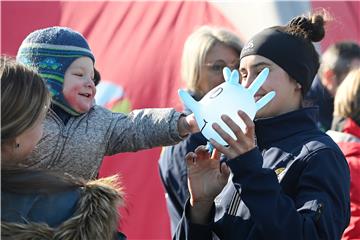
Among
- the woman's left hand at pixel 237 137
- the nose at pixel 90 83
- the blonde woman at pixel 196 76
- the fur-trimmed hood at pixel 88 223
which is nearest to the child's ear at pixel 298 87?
the woman's left hand at pixel 237 137

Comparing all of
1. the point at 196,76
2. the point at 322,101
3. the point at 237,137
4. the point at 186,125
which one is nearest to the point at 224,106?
the point at 237,137


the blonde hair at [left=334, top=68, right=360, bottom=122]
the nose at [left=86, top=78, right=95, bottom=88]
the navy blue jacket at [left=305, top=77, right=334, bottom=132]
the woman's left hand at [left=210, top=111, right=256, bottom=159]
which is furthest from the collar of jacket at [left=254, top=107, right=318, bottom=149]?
the navy blue jacket at [left=305, top=77, right=334, bottom=132]

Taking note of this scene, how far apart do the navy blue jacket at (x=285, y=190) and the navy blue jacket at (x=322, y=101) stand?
2386 mm

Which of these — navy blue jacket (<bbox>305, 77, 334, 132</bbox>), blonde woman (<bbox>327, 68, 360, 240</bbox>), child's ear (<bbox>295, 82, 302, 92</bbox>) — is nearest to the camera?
child's ear (<bbox>295, 82, 302, 92</bbox>)

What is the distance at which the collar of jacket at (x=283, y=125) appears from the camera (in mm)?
2264

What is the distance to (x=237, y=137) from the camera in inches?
73.5

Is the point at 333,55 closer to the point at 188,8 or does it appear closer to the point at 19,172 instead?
the point at 188,8

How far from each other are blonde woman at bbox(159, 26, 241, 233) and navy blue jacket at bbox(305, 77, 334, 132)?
1157 mm

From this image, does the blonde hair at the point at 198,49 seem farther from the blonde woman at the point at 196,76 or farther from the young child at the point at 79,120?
the young child at the point at 79,120

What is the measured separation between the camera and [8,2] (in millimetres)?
5676

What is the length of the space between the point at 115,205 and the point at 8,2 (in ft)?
14.0

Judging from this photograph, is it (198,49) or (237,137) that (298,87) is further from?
(198,49)

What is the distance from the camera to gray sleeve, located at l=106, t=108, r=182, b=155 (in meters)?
2.19

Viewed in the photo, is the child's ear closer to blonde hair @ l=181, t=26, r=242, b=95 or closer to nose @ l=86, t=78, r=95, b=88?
nose @ l=86, t=78, r=95, b=88
